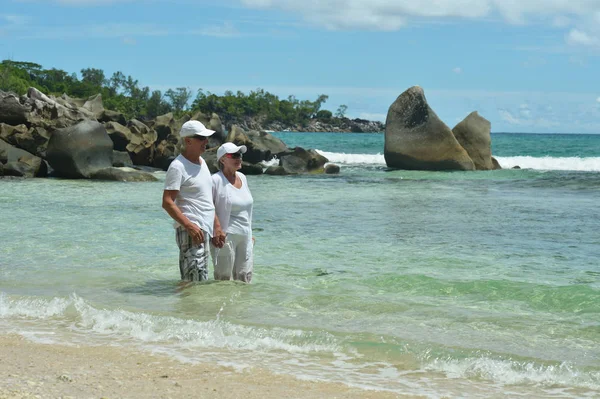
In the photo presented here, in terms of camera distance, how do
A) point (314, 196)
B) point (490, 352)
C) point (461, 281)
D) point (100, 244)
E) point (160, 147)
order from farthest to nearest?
point (160, 147) < point (314, 196) < point (100, 244) < point (461, 281) < point (490, 352)

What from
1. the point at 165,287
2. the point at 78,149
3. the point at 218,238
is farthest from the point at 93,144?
the point at 218,238

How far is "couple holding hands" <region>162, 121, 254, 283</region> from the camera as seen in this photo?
6613mm

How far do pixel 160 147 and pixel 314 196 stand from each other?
35.4 feet

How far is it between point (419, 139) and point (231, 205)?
2400cm

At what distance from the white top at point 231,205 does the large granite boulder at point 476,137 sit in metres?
25.1

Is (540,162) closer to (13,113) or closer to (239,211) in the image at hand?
(13,113)

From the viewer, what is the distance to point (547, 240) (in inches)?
475

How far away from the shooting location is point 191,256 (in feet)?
22.8

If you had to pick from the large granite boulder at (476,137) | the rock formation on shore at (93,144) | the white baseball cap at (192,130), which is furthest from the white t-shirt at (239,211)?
the large granite boulder at (476,137)

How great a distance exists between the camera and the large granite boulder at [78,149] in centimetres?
2362

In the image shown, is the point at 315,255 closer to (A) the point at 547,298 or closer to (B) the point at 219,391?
(A) the point at 547,298

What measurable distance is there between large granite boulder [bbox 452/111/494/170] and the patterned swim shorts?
25314mm

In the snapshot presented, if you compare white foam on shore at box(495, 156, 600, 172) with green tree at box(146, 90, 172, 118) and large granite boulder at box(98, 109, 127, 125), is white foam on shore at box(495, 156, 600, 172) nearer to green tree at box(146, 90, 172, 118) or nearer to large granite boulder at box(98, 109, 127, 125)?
large granite boulder at box(98, 109, 127, 125)

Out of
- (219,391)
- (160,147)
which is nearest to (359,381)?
(219,391)
